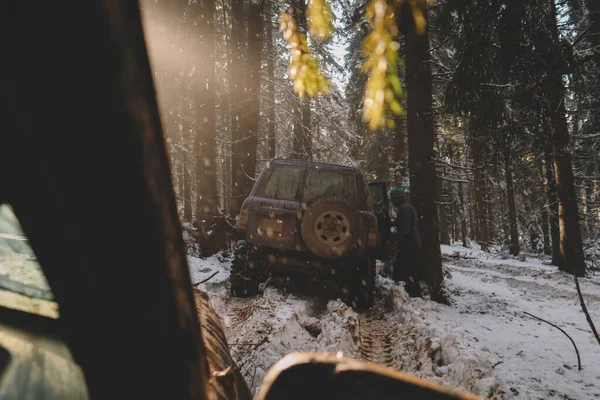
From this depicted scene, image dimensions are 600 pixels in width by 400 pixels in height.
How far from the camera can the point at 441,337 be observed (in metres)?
4.05

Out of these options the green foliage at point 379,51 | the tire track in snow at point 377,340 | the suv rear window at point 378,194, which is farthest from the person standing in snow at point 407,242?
the green foliage at point 379,51

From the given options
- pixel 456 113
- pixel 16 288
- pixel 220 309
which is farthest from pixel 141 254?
pixel 456 113

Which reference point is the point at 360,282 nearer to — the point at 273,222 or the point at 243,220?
the point at 273,222

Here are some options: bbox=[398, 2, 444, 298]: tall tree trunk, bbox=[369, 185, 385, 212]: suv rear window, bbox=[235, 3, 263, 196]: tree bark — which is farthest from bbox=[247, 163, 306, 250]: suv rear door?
bbox=[235, 3, 263, 196]: tree bark

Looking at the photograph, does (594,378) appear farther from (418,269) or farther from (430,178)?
(430,178)

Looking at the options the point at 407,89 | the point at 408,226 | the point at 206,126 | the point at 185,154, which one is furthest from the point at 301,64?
the point at 185,154

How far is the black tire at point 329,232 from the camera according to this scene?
5238 mm

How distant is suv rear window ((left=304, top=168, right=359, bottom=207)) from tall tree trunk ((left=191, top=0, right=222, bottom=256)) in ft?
13.6

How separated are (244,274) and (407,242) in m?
3.10

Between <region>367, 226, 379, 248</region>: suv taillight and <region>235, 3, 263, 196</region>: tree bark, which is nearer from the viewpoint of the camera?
<region>367, 226, 379, 248</region>: suv taillight

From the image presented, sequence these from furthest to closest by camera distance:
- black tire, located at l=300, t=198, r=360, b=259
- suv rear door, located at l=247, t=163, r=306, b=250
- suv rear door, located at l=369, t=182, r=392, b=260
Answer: suv rear door, located at l=369, t=182, r=392, b=260 < suv rear door, located at l=247, t=163, r=306, b=250 < black tire, located at l=300, t=198, r=360, b=259

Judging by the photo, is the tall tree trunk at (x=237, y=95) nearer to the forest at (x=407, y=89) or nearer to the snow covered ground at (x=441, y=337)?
the forest at (x=407, y=89)

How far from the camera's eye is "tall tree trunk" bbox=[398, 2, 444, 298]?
6.74 metres

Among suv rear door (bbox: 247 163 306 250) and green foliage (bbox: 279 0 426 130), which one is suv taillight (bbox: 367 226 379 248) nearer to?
suv rear door (bbox: 247 163 306 250)
